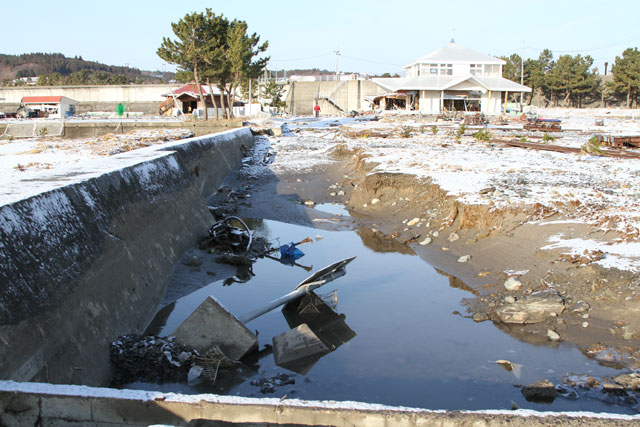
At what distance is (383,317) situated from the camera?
7605 mm

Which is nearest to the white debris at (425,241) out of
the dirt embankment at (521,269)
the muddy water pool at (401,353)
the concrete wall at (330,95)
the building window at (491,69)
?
the dirt embankment at (521,269)

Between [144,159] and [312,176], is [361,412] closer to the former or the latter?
[144,159]

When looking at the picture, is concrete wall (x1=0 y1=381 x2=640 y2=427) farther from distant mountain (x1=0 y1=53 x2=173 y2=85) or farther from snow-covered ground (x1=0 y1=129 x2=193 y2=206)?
distant mountain (x1=0 y1=53 x2=173 y2=85)

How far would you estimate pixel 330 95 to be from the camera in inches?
2486

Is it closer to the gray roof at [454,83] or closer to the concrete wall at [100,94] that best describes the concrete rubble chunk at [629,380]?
the gray roof at [454,83]

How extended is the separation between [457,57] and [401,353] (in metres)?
46.5

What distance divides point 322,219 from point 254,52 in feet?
118

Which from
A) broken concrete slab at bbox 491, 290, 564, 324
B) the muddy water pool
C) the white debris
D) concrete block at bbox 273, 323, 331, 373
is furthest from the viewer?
the white debris

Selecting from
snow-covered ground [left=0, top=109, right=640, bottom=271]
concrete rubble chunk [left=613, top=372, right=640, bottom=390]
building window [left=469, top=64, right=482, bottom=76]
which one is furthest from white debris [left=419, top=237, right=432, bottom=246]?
building window [left=469, top=64, right=482, bottom=76]

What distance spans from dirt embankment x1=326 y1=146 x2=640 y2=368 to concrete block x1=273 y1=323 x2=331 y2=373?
7.92 ft

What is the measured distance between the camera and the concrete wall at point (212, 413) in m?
3.58

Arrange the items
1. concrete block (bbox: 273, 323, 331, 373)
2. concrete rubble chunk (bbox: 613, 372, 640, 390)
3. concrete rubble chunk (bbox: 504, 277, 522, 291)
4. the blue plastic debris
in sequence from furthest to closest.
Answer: the blue plastic debris < concrete rubble chunk (bbox: 504, 277, 522, 291) < concrete block (bbox: 273, 323, 331, 373) < concrete rubble chunk (bbox: 613, 372, 640, 390)

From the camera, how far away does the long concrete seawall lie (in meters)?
4.69

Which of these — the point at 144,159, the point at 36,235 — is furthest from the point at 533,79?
the point at 36,235
